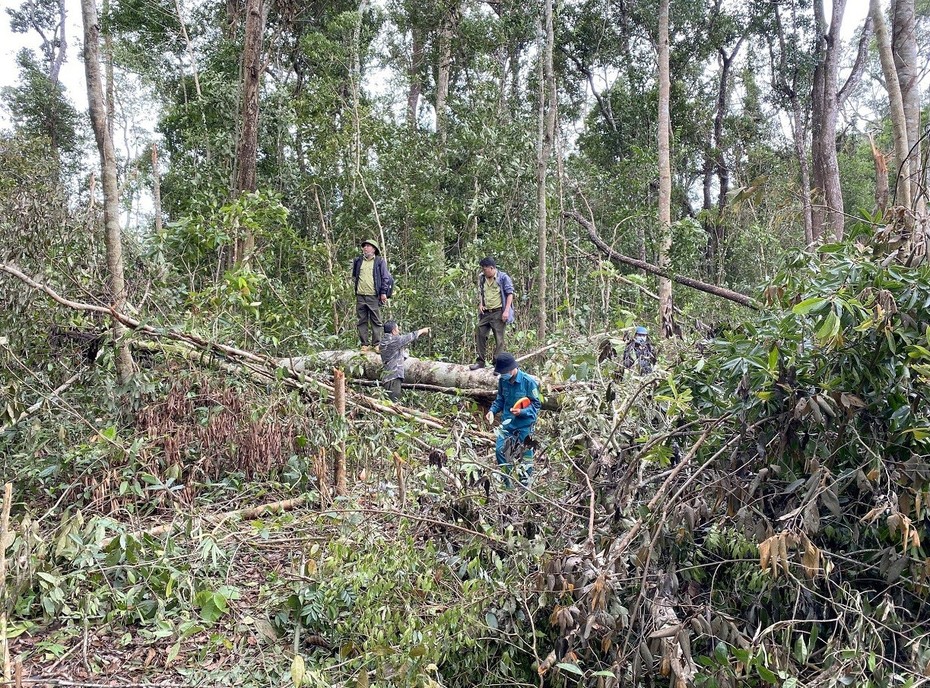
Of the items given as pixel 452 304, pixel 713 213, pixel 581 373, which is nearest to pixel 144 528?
pixel 581 373

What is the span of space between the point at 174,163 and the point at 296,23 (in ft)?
13.2

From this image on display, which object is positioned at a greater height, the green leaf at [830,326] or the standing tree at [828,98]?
the standing tree at [828,98]

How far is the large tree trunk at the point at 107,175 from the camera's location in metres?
5.29

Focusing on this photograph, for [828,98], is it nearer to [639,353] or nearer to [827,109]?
[827,109]

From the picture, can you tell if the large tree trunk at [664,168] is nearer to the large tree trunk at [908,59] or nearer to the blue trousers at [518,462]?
the large tree trunk at [908,59]

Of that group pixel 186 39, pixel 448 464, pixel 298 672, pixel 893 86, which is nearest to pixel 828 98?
pixel 893 86

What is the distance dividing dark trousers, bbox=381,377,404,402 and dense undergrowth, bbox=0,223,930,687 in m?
2.88

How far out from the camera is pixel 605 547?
3330mm

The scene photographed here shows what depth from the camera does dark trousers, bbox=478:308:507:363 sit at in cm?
841

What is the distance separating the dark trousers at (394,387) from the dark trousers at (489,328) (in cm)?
110

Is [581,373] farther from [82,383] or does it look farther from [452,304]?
[452,304]

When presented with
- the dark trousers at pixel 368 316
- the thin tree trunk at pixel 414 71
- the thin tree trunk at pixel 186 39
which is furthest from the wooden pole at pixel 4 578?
the thin tree trunk at pixel 186 39

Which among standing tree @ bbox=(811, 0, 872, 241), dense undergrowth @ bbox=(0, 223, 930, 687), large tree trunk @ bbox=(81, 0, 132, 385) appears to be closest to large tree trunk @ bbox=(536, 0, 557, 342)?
standing tree @ bbox=(811, 0, 872, 241)

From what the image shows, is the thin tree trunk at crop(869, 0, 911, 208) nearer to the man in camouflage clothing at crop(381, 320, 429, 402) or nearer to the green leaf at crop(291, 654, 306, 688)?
the man in camouflage clothing at crop(381, 320, 429, 402)
